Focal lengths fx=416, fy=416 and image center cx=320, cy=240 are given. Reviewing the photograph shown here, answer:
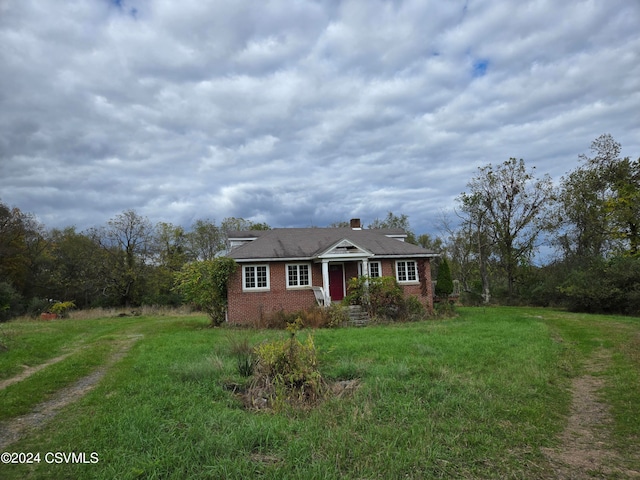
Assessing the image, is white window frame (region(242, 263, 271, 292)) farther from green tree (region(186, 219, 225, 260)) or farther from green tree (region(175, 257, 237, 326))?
green tree (region(186, 219, 225, 260))

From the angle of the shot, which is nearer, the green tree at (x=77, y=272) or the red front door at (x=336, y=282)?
the red front door at (x=336, y=282)

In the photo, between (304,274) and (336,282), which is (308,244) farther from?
(336,282)

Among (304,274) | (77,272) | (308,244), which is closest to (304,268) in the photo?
(304,274)

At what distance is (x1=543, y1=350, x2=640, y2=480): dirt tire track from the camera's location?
453cm

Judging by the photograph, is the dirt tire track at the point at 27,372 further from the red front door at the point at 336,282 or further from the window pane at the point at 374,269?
the window pane at the point at 374,269

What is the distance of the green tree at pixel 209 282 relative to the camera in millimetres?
20766

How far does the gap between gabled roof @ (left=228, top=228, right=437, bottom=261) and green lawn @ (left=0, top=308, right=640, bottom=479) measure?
1105 centimetres

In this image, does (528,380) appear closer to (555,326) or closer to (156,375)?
(156,375)

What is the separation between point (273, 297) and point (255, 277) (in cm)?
142

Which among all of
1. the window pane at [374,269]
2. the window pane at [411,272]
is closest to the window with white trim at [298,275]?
the window pane at [374,269]

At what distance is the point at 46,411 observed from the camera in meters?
6.70

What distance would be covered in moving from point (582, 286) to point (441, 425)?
22257 millimetres

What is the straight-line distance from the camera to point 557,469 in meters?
4.58

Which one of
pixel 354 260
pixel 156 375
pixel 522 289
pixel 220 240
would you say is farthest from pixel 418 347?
pixel 220 240
